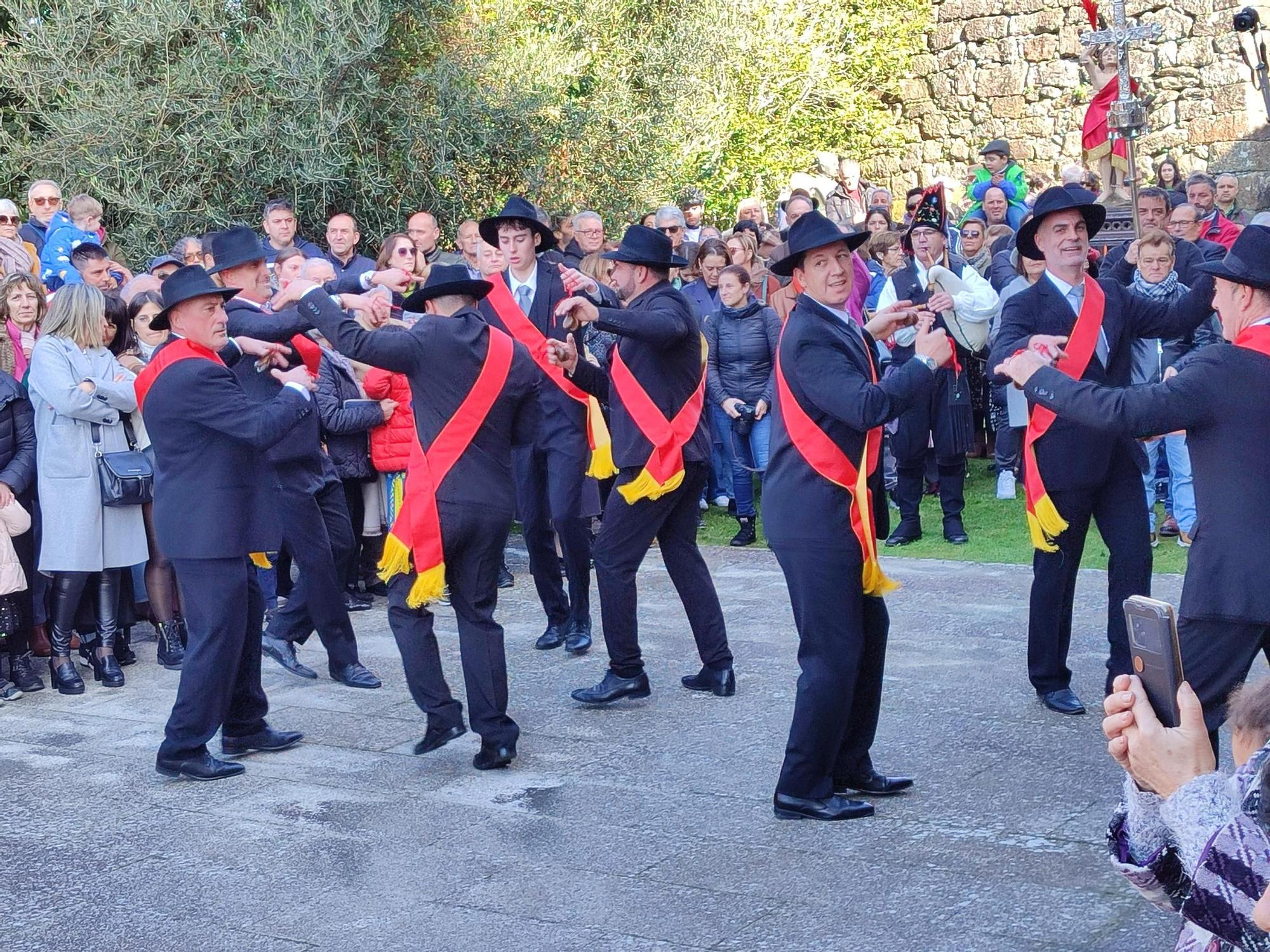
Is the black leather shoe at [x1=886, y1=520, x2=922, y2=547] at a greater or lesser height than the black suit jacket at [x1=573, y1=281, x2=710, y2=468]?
lesser

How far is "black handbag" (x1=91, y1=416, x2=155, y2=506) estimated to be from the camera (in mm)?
7609

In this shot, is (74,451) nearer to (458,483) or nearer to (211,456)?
(211,456)

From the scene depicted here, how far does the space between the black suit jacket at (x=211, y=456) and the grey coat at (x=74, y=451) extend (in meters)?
1.53

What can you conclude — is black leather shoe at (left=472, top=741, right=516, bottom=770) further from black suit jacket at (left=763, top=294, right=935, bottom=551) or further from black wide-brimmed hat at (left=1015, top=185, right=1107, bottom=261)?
black wide-brimmed hat at (left=1015, top=185, right=1107, bottom=261)

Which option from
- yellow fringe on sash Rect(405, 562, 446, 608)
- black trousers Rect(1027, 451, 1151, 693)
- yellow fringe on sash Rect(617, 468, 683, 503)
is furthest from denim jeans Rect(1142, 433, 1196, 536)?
yellow fringe on sash Rect(405, 562, 446, 608)

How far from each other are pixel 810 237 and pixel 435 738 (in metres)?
2.46

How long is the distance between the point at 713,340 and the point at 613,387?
12.2 feet

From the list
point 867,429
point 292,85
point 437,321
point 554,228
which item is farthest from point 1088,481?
point 292,85

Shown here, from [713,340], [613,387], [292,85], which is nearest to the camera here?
[613,387]

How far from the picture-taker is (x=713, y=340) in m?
10.7

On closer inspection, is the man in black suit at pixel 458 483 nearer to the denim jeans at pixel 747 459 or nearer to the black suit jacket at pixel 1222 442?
the black suit jacket at pixel 1222 442

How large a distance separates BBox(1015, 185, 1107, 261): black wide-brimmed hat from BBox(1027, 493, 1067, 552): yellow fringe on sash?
1.03 m

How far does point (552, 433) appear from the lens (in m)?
7.93

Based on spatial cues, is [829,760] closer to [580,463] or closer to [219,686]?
[219,686]
